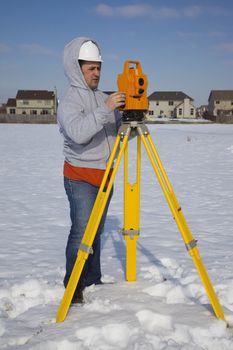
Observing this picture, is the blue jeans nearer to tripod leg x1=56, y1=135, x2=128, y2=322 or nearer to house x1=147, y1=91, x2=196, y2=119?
tripod leg x1=56, y1=135, x2=128, y2=322

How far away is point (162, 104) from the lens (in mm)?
85938

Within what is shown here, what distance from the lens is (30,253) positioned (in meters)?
4.41

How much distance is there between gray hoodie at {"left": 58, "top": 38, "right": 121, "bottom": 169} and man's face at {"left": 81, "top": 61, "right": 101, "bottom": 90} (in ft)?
0.15

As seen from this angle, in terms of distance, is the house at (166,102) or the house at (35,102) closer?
the house at (35,102)

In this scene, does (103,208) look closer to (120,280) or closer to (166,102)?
(120,280)

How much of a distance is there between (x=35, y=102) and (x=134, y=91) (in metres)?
79.4

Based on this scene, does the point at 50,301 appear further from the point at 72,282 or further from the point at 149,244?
the point at 149,244

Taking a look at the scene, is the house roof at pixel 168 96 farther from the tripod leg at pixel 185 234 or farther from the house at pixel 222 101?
the tripod leg at pixel 185 234

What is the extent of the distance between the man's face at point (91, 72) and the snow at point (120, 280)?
5.63 feet

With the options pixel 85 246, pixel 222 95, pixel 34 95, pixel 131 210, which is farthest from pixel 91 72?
pixel 222 95

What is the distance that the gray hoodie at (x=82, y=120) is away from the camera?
8.70 feet


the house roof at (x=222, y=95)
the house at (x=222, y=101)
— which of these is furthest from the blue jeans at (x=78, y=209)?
the house roof at (x=222, y=95)

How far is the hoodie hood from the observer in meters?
2.82

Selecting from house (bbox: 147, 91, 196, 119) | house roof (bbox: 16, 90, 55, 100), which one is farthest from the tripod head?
house (bbox: 147, 91, 196, 119)
